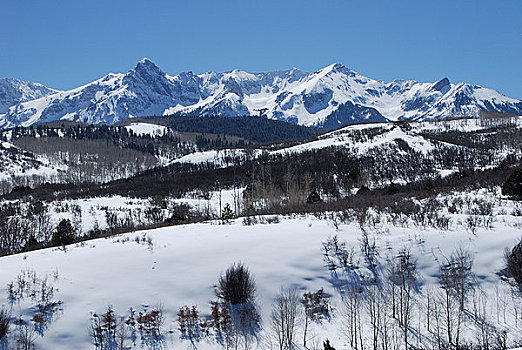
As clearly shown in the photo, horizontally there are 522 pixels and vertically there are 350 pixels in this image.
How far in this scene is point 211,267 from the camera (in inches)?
723

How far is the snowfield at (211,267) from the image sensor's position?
49.3ft

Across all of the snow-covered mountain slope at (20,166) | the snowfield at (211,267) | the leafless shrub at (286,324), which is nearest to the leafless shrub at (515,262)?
the snowfield at (211,267)

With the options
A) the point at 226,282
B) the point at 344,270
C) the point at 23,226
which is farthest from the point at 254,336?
the point at 23,226

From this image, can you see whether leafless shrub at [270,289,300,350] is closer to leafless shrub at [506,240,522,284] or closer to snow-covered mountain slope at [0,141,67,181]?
leafless shrub at [506,240,522,284]

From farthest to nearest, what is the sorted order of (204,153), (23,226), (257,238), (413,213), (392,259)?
(204,153), (23,226), (413,213), (257,238), (392,259)

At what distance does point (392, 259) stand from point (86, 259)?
51.2 ft

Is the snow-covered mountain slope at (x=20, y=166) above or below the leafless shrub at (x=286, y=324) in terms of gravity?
above

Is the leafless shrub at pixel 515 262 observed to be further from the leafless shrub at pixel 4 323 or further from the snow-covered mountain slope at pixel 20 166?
the snow-covered mountain slope at pixel 20 166

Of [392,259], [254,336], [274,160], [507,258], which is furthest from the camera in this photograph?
[274,160]

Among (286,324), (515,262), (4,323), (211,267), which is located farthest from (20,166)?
(515,262)

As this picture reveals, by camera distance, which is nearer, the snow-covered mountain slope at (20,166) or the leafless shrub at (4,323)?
the leafless shrub at (4,323)

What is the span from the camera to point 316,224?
23547mm

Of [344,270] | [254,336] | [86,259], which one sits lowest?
[254,336]

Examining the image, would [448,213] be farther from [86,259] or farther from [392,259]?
[86,259]
